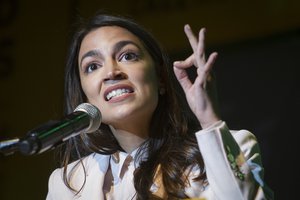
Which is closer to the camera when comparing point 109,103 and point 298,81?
point 109,103

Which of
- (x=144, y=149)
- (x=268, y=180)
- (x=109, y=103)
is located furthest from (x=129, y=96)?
(x=268, y=180)

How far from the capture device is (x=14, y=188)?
9.72 feet

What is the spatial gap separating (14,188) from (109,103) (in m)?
1.56

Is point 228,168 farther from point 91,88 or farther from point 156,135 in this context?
point 91,88

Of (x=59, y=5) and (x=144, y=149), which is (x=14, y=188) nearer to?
(x=59, y=5)

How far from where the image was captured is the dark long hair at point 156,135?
62.3 inches

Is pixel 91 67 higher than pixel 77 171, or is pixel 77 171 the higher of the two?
pixel 91 67

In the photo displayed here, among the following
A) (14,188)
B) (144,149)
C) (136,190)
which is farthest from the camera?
(14,188)

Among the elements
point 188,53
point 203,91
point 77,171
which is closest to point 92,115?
point 203,91

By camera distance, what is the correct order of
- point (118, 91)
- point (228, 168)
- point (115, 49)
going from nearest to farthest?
point (228, 168), point (118, 91), point (115, 49)

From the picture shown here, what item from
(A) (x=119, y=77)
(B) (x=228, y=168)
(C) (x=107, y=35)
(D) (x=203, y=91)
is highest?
(C) (x=107, y=35)

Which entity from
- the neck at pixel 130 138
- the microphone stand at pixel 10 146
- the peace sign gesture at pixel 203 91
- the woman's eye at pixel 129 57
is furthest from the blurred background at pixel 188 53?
the microphone stand at pixel 10 146

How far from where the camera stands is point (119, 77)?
162 cm

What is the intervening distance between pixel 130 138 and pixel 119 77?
22 cm
